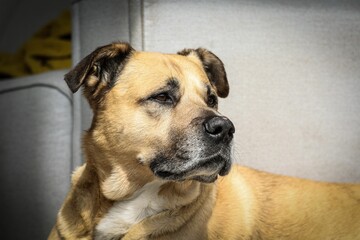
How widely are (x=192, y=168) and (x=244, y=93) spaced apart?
0.85 meters

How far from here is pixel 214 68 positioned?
2.09 meters

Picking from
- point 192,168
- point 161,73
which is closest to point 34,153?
point 161,73

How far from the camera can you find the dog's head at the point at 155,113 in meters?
1.59

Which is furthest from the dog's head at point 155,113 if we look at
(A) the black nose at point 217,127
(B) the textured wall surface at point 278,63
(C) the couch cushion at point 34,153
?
(C) the couch cushion at point 34,153

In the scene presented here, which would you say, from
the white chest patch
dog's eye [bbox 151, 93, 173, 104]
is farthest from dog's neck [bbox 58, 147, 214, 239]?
dog's eye [bbox 151, 93, 173, 104]

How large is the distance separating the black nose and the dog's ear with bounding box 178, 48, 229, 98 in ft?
1.61

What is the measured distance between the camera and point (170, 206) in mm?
1745

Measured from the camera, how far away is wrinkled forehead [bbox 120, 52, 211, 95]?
69.1 inches

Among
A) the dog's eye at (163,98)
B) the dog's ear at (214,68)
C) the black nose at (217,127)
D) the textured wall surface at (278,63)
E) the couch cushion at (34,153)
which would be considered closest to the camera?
the black nose at (217,127)

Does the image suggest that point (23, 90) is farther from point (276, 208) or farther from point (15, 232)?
point (276, 208)

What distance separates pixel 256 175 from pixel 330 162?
21.0 inches

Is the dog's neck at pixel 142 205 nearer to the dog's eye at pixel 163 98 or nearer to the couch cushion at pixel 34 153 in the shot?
the dog's eye at pixel 163 98

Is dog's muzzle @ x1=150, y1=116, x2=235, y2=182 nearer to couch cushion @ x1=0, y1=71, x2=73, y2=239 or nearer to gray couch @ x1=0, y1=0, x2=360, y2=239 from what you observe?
gray couch @ x1=0, y1=0, x2=360, y2=239

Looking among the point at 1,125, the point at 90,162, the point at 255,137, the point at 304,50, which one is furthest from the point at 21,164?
the point at 304,50
